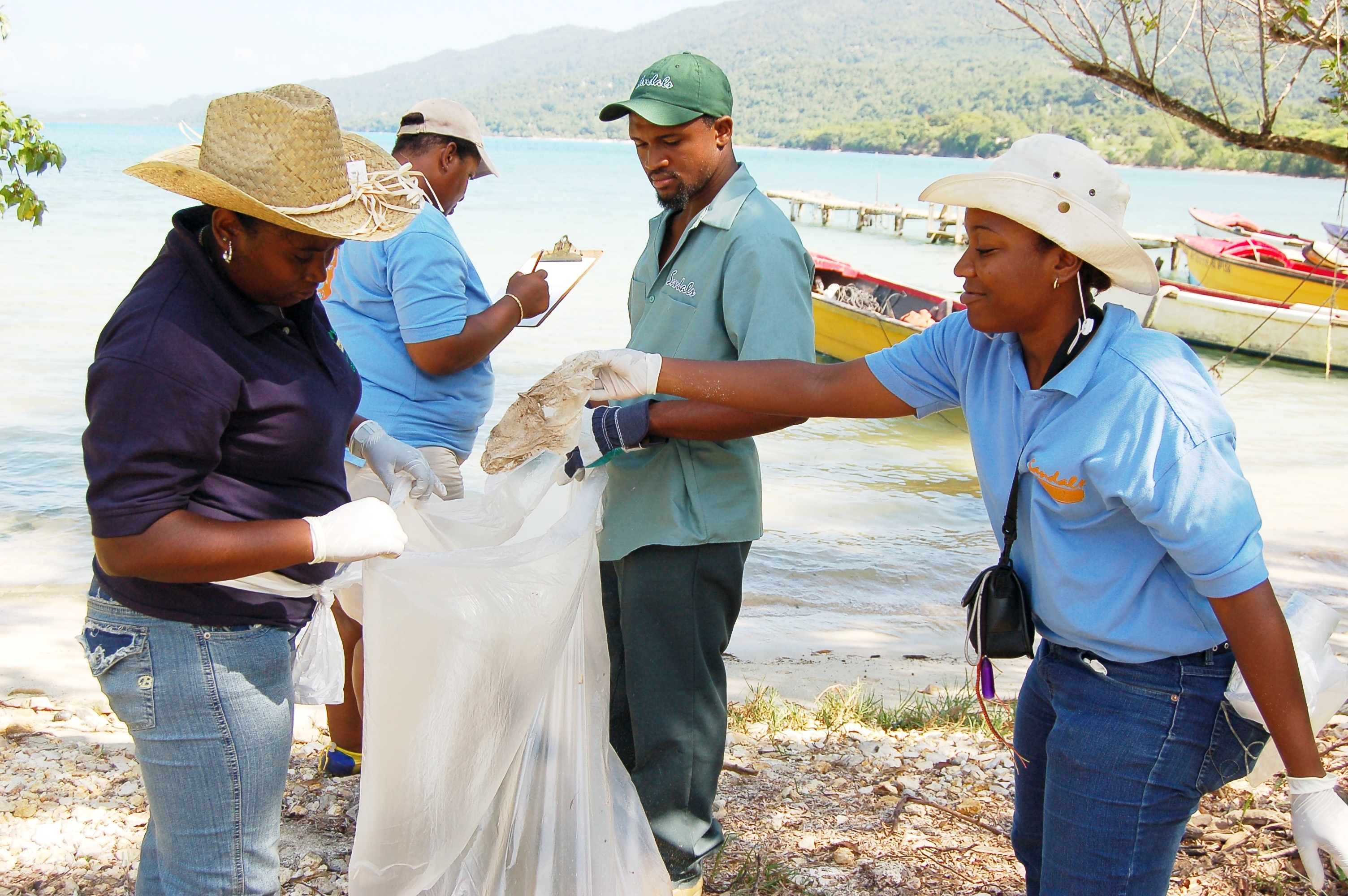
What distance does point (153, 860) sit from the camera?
1.68m

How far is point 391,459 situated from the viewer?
2.34 metres

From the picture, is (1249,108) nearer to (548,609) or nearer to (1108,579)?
(1108,579)

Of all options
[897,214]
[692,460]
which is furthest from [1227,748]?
[897,214]

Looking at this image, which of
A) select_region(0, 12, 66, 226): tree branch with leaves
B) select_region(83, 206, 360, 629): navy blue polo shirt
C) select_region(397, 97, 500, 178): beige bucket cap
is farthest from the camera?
select_region(397, 97, 500, 178): beige bucket cap

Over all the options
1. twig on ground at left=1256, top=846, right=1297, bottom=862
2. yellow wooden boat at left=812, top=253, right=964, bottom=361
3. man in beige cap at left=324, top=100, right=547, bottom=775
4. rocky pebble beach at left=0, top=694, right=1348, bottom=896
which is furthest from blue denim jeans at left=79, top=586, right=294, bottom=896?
yellow wooden boat at left=812, top=253, right=964, bottom=361

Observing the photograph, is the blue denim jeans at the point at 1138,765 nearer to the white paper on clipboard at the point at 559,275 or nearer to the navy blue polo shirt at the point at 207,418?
the navy blue polo shirt at the point at 207,418

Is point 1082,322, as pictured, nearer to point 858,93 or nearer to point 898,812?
point 898,812

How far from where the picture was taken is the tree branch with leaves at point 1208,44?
9.48 ft

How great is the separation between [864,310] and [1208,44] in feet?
28.9

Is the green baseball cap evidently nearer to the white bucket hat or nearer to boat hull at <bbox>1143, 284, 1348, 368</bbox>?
the white bucket hat

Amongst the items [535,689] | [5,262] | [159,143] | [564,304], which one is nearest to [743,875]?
[535,689]

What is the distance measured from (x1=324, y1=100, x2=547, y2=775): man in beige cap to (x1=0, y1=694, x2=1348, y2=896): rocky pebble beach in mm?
493

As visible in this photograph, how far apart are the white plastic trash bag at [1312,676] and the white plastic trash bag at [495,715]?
4.02 feet

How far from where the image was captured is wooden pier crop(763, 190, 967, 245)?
99.2 feet
